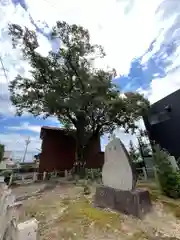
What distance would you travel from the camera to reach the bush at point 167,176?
21.1ft

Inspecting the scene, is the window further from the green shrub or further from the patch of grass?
the patch of grass

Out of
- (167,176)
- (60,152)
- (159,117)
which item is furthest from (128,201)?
(60,152)

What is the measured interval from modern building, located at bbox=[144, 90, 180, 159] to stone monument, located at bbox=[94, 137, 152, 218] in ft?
22.0

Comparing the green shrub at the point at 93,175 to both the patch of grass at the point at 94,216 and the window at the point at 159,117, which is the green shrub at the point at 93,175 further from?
the patch of grass at the point at 94,216

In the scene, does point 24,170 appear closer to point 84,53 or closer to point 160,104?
point 84,53

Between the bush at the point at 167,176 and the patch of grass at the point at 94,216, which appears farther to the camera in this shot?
the bush at the point at 167,176

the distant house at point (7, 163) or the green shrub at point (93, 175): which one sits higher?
the distant house at point (7, 163)

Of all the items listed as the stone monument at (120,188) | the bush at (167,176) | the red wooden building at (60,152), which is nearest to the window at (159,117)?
the bush at (167,176)

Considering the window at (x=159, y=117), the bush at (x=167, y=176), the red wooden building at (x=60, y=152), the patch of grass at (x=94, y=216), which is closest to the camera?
the patch of grass at (x=94, y=216)

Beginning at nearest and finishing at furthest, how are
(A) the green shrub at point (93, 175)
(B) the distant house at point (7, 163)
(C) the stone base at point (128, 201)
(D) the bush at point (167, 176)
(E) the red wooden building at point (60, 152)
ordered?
(C) the stone base at point (128, 201) → (D) the bush at point (167, 176) → (A) the green shrub at point (93, 175) → (E) the red wooden building at point (60, 152) → (B) the distant house at point (7, 163)

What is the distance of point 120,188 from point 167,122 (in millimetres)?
7803

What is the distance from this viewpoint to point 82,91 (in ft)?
45.2

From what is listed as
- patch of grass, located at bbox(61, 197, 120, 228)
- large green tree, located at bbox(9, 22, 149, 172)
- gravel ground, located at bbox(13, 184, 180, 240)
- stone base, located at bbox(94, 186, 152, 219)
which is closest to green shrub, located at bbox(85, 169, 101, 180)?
large green tree, located at bbox(9, 22, 149, 172)

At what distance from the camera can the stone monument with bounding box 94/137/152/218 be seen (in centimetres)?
446
